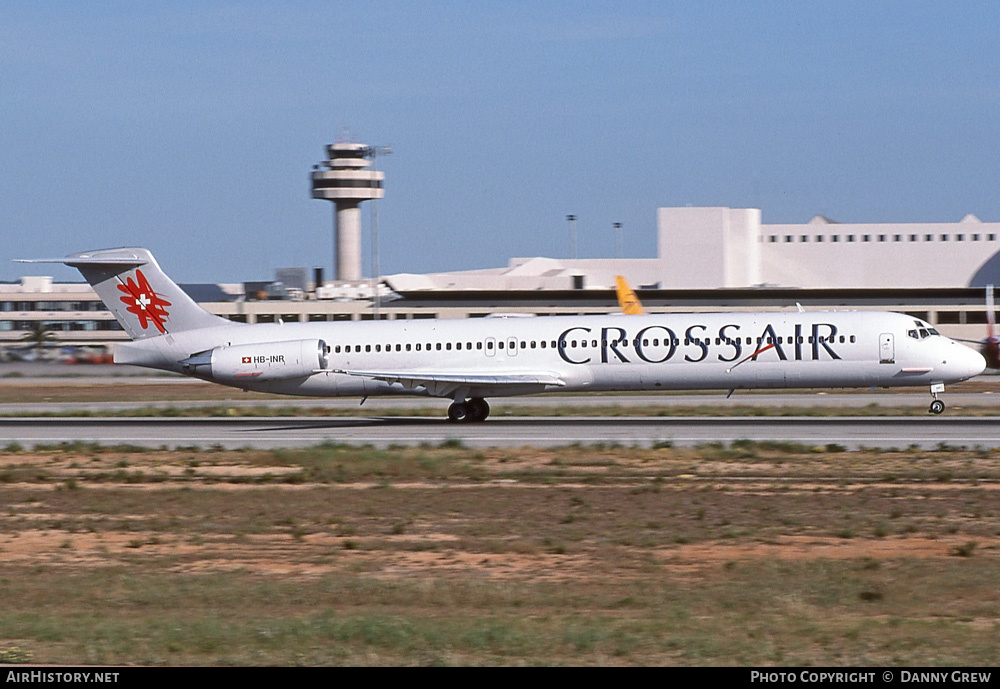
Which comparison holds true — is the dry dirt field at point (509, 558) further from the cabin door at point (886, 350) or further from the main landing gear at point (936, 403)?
the main landing gear at point (936, 403)

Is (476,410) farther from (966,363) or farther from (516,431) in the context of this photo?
(966,363)

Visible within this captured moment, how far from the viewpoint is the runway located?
30156 mm

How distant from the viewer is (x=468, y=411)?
36.9 m

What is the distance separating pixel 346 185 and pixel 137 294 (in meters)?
107

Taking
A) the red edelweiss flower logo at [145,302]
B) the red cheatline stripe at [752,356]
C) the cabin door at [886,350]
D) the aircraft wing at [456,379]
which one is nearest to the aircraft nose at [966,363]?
the cabin door at [886,350]

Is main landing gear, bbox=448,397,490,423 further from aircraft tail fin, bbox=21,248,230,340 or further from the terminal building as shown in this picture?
the terminal building

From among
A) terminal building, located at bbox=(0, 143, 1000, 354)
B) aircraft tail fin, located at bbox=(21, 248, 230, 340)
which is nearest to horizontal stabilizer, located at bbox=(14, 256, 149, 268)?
aircraft tail fin, located at bbox=(21, 248, 230, 340)

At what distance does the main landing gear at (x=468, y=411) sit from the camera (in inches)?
1452

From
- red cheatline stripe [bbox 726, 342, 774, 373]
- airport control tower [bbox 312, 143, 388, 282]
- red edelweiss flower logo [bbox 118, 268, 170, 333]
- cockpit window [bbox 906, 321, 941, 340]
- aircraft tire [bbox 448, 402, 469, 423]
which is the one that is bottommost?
aircraft tire [bbox 448, 402, 469, 423]

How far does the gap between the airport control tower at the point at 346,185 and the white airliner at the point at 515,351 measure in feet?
342

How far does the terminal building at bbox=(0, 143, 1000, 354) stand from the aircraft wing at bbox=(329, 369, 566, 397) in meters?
67.0

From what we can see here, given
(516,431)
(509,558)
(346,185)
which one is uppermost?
(346,185)

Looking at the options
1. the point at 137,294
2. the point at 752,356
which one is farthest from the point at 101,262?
the point at 752,356

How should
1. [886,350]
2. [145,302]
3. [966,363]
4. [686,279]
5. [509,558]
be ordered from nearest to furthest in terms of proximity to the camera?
[509,558], [966,363], [886,350], [145,302], [686,279]
